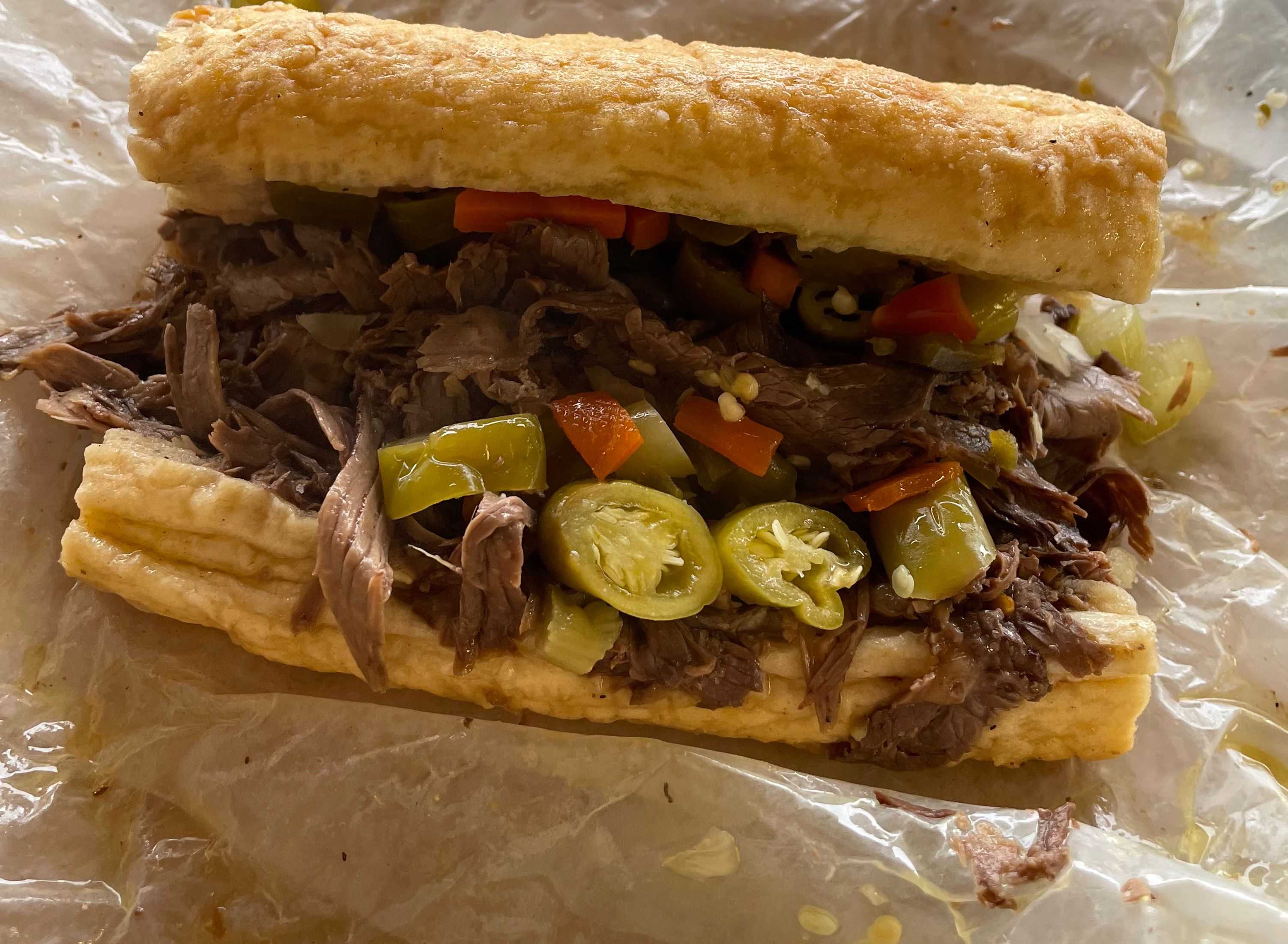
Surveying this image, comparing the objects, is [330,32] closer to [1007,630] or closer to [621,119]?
[621,119]

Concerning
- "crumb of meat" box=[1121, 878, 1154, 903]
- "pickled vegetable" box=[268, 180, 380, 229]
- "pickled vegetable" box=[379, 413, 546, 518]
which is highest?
"pickled vegetable" box=[268, 180, 380, 229]

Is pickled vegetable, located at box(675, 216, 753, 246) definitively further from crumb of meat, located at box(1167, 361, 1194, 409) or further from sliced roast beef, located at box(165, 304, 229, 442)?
crumb of meat, located at box(1167, 361, 1194, 409)

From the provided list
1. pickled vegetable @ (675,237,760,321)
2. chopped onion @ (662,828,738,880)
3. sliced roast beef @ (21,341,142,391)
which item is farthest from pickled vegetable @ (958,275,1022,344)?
sliced roast beef @ (21,341,142,391)

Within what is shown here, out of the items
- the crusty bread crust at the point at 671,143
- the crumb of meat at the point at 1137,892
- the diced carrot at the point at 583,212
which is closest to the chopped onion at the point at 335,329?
the crusty bread crust at the point at 671,143

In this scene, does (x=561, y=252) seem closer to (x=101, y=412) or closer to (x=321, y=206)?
(x=321, y=206)

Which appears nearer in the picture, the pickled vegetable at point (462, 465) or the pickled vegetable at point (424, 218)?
the pickled vegetable at point (462, 465)

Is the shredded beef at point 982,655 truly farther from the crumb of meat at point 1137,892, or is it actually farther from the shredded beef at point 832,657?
the crumb of meat at point 1137,892

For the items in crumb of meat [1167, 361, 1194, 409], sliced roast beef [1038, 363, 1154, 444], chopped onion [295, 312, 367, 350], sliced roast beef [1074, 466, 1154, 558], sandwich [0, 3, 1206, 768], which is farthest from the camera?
crumb of meat [1167, 361, 1194, 409]
